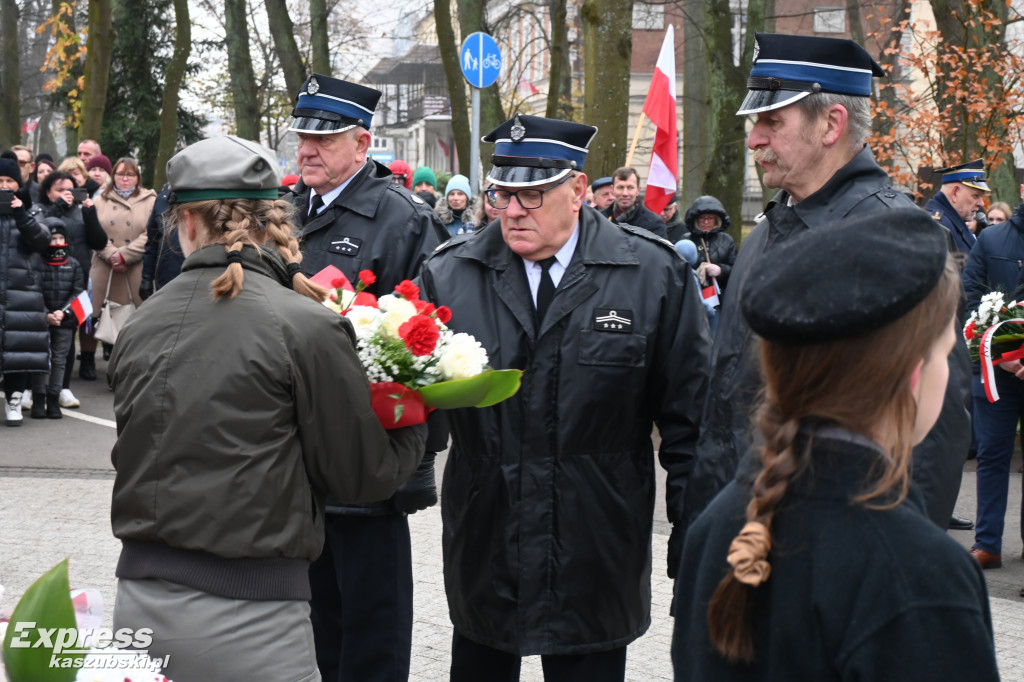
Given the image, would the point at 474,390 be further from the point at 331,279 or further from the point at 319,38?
the point at 319,38

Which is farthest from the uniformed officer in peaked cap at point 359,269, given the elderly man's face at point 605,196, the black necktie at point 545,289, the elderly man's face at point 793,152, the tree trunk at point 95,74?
the tree trunk at point 95,74

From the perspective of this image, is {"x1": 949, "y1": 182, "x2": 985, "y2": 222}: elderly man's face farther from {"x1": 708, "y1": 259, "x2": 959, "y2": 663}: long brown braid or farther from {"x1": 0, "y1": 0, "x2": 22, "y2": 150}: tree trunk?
{"x1": 0, "y1": 0, "x2": 22, "y2": 150}: tree trunk

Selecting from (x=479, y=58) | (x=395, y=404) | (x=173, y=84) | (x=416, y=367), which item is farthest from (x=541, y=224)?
(x=173, y=84)

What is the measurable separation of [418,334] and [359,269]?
4.55ft

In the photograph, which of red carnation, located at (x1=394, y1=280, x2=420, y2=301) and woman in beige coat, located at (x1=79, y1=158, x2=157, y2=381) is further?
woman in beige coat, located at (x1=79, y1=158, x2=157, y2=381)

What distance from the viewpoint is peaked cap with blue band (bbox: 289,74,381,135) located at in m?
4.81

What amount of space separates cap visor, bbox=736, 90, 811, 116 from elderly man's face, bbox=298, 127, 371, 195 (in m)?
1.87

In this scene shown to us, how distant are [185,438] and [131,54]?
27.4 meters

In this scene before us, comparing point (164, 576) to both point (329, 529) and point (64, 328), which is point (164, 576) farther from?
point (64, 328)

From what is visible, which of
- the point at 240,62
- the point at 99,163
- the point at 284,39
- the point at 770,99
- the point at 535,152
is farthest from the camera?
the point at 240,62

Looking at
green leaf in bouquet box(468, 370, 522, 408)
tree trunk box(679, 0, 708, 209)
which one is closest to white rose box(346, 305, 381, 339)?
green leaf in bouquet box(468, 370, 522, 408)

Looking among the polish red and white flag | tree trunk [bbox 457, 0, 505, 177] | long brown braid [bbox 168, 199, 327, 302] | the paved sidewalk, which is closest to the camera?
long brown braid [bbox 168, 199, 327, 302]

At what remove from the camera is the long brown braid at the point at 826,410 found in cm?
174

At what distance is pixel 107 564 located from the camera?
6684 mm
